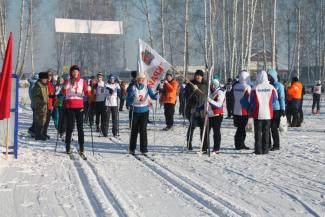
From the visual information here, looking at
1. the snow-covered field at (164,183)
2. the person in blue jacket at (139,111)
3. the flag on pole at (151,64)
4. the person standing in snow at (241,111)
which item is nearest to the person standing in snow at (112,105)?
the snow-covered field at (164,183)

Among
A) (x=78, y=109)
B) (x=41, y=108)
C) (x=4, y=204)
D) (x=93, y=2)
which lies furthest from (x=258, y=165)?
(x=93, y=2)

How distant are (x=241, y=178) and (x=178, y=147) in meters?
3.67

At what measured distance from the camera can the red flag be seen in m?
8.00

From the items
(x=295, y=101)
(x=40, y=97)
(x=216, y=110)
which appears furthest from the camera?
(x=295, y=101)

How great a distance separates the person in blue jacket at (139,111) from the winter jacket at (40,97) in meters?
2.81

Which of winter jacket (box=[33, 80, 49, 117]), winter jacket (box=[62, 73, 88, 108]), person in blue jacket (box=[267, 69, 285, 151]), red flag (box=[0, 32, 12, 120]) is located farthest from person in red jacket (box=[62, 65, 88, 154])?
person in blue jacket (box=[267, 69, 285, 151])

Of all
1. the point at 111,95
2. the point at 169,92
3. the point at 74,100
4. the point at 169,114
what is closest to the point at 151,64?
the point at 74,100

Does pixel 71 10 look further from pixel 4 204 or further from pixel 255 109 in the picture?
pixel 4 204

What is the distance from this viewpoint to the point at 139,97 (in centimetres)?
996

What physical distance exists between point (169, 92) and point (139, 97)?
5.00 meters

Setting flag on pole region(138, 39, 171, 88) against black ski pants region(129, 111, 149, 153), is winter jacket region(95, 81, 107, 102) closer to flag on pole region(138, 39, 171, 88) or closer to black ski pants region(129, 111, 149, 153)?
flag on pole region(138, 39, 171, 88)

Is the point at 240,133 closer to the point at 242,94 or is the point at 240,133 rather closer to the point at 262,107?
the point at 242,94

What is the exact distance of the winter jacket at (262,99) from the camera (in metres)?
9.58

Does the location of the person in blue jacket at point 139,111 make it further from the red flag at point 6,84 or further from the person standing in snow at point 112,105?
the person standing in snow at point 112,105
